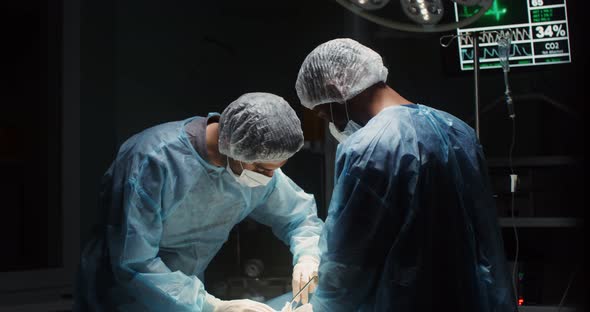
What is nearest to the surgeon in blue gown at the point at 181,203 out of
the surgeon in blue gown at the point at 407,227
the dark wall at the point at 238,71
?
the surgeon in blue gown at the point at 407,227

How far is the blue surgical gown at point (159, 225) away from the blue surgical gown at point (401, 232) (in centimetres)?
44

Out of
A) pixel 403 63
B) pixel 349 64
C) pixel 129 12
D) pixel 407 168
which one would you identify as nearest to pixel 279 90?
pixel 403 63

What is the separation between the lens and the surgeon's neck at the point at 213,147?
1720mm

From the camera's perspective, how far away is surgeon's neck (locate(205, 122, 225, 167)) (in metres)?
1.72

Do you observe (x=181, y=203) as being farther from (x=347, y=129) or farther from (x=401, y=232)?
(x=401, y=232)

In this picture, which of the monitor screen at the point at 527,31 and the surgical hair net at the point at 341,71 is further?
the monitor screen at the point at 527,31

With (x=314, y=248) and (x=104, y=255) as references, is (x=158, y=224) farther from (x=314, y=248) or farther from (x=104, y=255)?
(x=314, y=248)

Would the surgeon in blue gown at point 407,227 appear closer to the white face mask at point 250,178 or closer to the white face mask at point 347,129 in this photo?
the white face mask at point 347,129

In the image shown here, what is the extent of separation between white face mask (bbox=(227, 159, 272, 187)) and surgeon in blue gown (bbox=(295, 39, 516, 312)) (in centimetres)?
38

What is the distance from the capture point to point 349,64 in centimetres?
151

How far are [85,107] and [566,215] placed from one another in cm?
197

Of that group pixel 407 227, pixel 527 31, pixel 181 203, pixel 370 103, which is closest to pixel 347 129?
pixel 370 103

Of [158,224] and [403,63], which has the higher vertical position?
[403,63]

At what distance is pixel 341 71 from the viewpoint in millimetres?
1515
